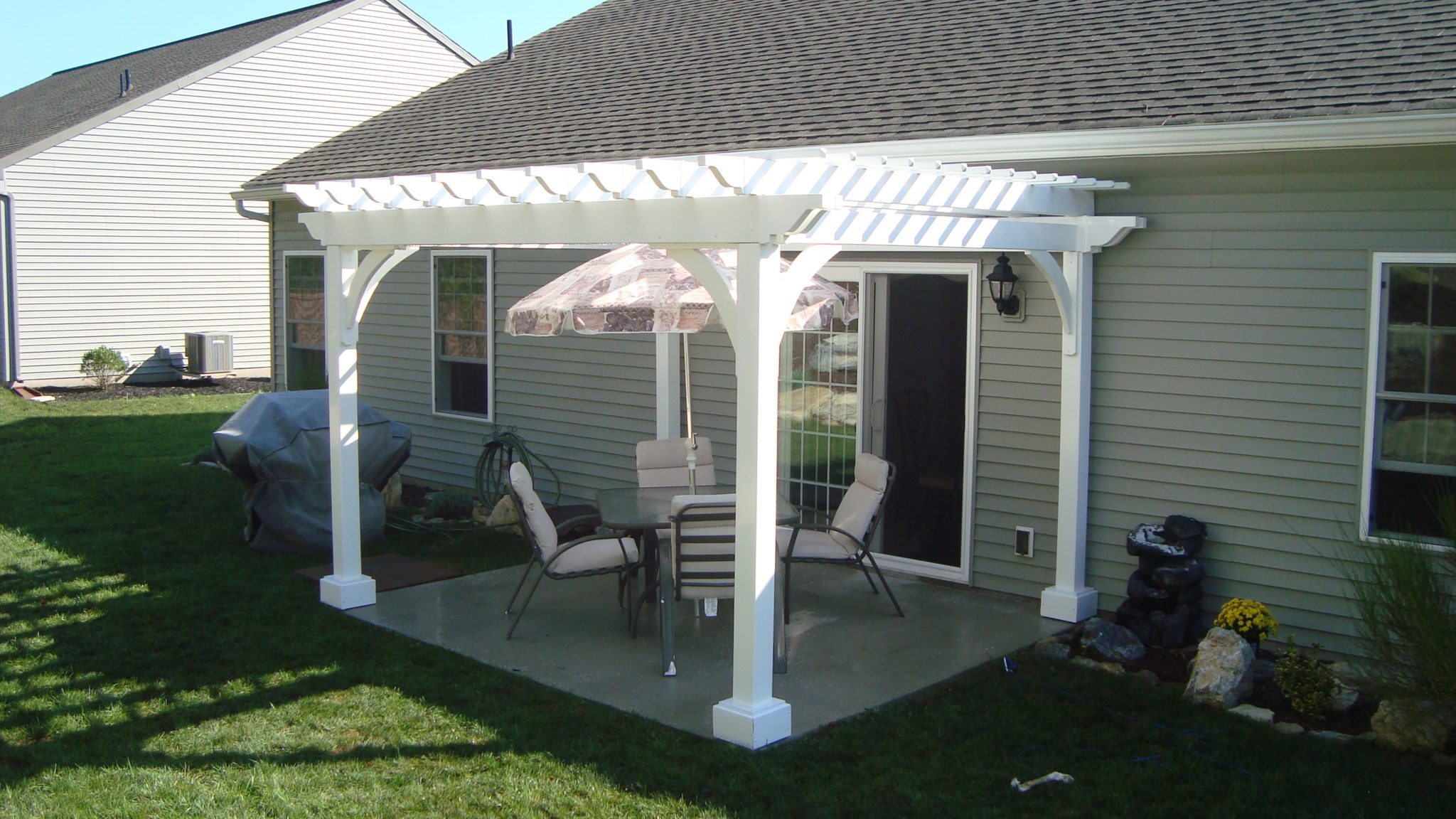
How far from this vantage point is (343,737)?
5.01 metres

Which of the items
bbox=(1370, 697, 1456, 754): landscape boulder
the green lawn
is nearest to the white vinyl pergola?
the green lawn

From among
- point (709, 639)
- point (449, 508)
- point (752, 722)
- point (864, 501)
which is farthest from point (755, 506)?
point (449, 508)

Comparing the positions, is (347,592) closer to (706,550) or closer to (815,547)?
(706,550)

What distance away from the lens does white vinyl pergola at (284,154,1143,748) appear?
15.7ft

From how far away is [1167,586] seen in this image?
6.17 metres

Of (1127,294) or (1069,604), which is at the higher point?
(1127,294)

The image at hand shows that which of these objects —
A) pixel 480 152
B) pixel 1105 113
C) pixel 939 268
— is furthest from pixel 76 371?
pixel 1105 113

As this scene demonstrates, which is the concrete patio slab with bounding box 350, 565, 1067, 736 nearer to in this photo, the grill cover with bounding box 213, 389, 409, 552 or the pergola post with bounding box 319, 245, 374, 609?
the pergola post with bounding box 319, 245, 374, 609

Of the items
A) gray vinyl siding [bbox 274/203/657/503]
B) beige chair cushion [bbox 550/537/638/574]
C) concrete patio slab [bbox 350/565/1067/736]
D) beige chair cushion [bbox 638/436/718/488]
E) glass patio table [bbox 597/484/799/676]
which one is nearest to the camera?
concrete patio slab [bbox 350/565/1067/736]

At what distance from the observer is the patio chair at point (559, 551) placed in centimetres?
632

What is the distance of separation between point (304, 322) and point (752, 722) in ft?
32.1

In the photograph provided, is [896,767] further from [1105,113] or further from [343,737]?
[1105,113]

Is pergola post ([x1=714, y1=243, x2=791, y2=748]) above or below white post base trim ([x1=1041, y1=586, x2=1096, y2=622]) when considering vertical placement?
above

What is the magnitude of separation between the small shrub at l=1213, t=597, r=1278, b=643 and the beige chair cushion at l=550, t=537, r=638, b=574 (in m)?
2.98
